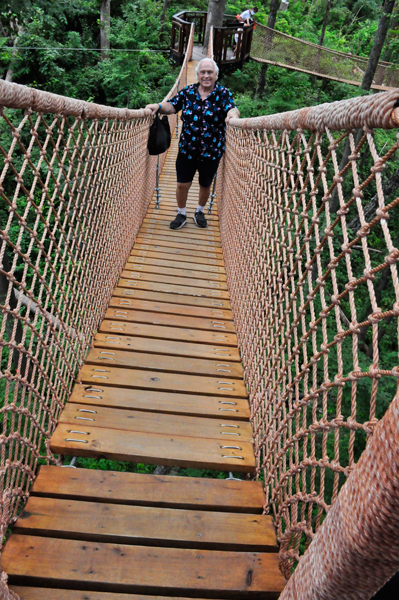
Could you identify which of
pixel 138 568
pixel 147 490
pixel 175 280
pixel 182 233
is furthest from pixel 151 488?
pixel 182 233

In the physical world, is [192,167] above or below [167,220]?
above

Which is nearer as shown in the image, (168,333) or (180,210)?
(168,333)

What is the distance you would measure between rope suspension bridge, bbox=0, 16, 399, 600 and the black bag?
0.50m

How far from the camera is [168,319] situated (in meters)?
2.13

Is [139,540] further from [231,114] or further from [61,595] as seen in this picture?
[231,114]

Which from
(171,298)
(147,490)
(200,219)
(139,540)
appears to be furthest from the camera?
(200,219)

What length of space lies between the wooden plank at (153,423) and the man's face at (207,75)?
209 centimetres

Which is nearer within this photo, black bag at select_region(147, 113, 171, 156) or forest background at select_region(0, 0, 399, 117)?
black bag at select_region(147, 113, 171, 156)

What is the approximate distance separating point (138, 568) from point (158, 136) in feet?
8.82

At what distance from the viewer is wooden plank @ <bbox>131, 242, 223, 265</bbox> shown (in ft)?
9.38

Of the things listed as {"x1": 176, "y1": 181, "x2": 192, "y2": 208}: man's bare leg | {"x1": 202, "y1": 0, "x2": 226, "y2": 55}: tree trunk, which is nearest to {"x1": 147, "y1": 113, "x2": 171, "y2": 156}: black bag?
{"x1": 176, "y1": 181, "x2": 192, "y2": 208}: man's bare leg

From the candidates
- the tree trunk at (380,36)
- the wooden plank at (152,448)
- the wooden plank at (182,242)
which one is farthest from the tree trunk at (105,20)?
the wooden plank at (152,448)

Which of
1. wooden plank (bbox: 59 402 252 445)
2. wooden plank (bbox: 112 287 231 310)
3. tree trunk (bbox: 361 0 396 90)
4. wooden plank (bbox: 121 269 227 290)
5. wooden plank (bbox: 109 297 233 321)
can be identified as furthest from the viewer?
tree trunk (bbox: 361 0 396 90)

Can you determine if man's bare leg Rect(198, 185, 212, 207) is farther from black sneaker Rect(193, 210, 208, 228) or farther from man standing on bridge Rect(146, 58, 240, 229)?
man standing on bridge Rect(146, 58, 240, 229)
